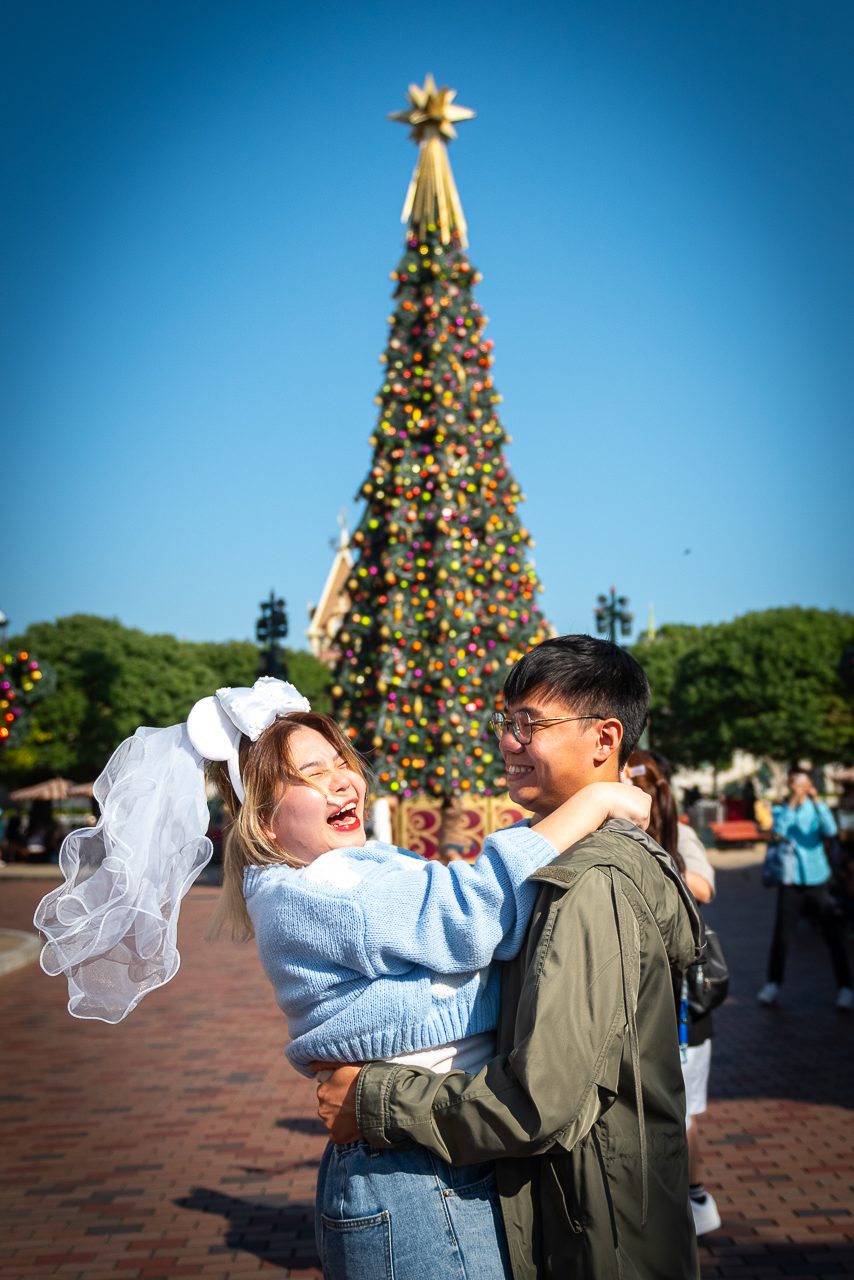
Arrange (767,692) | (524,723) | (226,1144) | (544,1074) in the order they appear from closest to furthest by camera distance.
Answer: (544,1074)
(524,723)
(226,1144)
(767,692)

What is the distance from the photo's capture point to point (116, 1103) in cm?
726

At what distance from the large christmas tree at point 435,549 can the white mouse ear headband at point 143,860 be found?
13.4 m

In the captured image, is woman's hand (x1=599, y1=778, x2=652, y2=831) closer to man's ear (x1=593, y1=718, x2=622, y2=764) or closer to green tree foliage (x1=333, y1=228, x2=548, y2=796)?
→ man's ear (x1=593, y1=718, x2=622, y2=764)

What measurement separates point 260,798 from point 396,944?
50 cm

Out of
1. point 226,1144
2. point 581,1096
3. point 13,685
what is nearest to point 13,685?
point 13,685

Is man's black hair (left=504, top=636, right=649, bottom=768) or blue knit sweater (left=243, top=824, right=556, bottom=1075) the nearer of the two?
blue knit sweater (left=243, top=824, right=556, bottom=1075)

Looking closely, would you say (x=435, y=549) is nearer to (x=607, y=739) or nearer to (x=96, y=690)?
(x=607, y=739)

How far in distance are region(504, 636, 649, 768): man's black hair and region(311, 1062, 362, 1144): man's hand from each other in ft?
2.52

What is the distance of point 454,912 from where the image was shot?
193cm

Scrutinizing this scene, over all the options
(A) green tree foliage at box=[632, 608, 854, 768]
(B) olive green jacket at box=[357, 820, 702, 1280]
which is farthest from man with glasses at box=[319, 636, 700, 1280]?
(A) green tree foliage at box=[632, 608, 854, 768]

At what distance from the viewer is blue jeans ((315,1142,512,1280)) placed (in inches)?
78.2

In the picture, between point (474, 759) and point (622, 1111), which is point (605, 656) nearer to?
point (622, 1111)

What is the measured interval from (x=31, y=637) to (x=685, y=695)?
91.8 feet

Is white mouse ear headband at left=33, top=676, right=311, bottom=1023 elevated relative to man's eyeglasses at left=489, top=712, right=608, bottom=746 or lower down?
lower down
